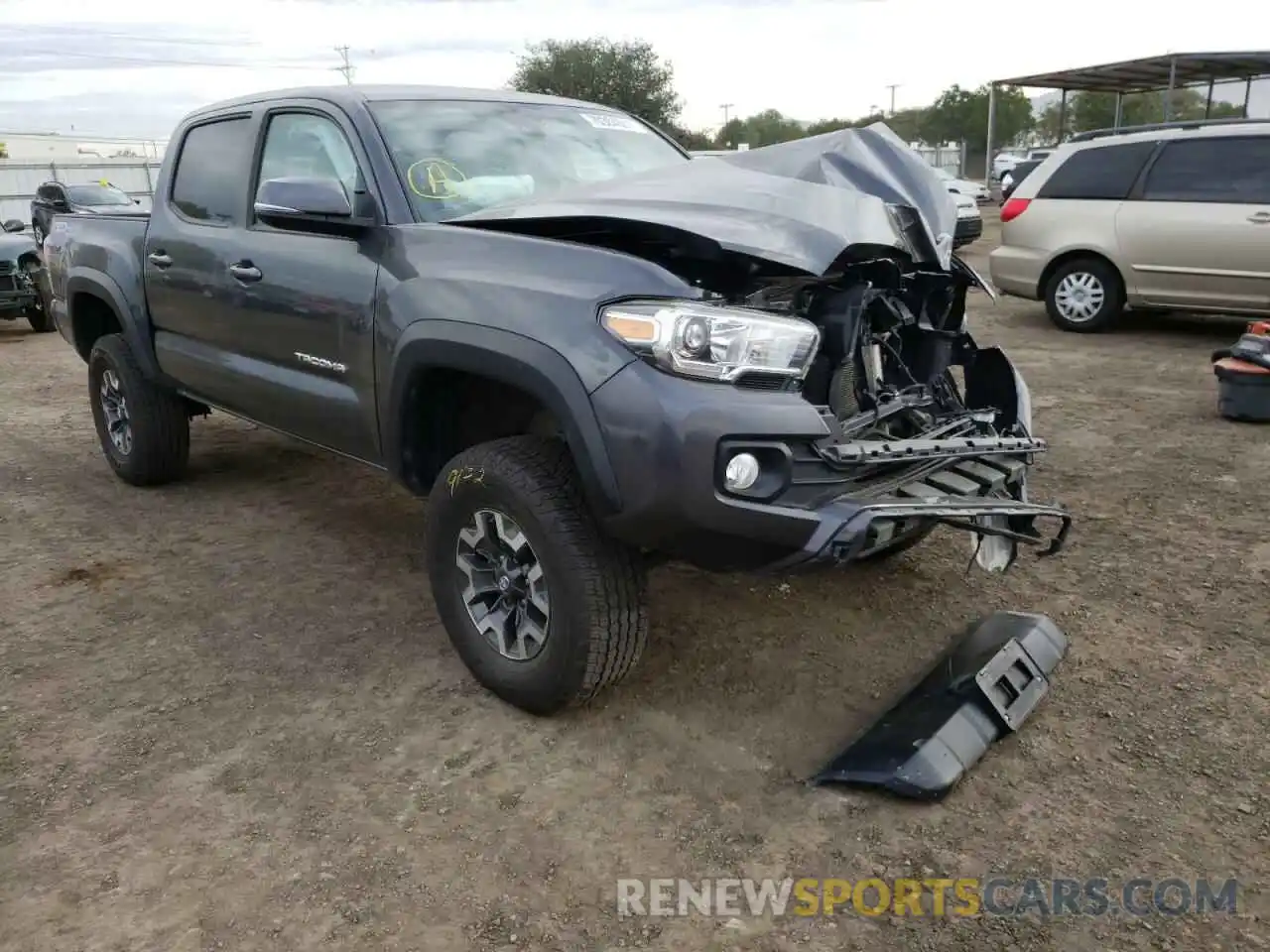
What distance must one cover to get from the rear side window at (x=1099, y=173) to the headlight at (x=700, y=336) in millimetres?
7564

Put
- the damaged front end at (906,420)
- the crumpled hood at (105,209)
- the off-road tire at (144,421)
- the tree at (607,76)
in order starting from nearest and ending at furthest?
the damaged front end at (906,420) < the off-road tire at (144,421) < the crumpled hood at (105,209) < the tree at (607,76)

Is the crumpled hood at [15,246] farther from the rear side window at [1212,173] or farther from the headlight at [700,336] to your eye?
the rear side window at [1212,173]

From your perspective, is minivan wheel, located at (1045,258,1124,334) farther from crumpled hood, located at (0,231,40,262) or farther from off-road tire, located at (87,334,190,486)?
crumpled hood, located at (0,231,40,262)

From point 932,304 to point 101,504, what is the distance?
4.31m

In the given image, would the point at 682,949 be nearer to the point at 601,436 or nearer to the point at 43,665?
the point at 601,436

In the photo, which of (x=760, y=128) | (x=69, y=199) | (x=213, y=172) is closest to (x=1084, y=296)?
(x=213, y=172)

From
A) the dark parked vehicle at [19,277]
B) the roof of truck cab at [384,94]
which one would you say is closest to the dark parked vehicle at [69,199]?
the dark parked vehicle at [19,277]

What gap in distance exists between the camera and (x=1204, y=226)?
27.2ft

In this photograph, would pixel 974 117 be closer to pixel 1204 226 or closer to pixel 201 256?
Answer: pixel 1204 226

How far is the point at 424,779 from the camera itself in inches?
114

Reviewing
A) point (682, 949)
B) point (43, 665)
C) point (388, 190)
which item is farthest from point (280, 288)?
point (682, 949)

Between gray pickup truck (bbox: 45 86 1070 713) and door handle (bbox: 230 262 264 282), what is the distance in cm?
1

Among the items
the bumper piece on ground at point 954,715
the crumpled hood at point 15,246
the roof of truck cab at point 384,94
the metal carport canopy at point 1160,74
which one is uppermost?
the metal carport canopy at point 1160,74

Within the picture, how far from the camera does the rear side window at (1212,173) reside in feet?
26.8
